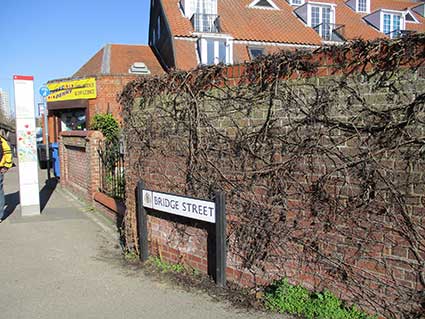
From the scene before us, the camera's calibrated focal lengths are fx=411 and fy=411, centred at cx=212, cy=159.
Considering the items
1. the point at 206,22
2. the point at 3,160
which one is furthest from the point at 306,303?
the point at 206,22

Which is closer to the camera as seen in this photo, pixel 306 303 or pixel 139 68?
pixel 306 303

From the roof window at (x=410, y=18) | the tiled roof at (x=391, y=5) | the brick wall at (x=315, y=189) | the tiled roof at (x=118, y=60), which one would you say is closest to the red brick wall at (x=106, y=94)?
the tiled roof at (x=118, y=60)

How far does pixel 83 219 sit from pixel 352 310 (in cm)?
586

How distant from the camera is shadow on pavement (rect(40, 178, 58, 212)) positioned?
32.0 ft

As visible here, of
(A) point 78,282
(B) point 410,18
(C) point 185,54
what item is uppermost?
(B) point 410,18

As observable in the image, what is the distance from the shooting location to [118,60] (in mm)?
24875

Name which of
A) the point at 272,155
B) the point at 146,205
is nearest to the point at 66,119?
the point at 146,205

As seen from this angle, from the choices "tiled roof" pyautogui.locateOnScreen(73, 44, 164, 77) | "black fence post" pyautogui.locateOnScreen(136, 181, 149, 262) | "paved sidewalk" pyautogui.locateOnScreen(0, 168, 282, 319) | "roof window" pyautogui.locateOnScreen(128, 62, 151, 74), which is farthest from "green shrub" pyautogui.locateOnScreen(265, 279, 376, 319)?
"roof window" pyautogui.locateOnScreen(128, 62, 151, 74)

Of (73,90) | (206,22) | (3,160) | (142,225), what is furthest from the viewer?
(206,22)

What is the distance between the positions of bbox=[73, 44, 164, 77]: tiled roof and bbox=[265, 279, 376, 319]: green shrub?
21201mm

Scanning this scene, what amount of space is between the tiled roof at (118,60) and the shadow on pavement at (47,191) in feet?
39.0

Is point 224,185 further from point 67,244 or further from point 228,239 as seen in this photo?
point 67,244

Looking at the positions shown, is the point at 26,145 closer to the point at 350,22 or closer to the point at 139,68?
the point at 139,68

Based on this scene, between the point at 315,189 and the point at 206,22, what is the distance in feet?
79.1
